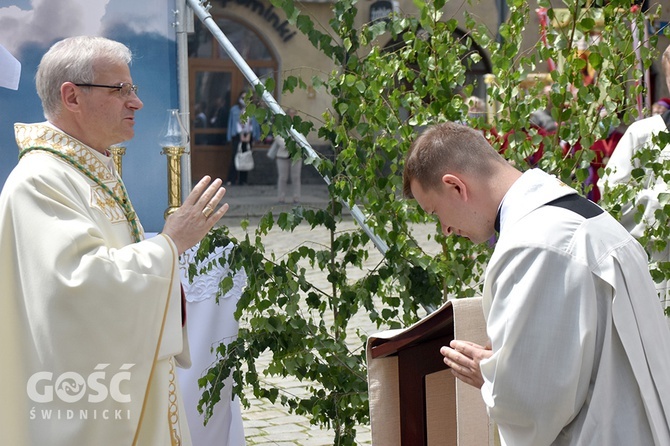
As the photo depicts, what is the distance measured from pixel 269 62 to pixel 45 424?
1944 centimetres

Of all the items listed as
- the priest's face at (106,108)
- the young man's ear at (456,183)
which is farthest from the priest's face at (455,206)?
the priest's face at (106,108)

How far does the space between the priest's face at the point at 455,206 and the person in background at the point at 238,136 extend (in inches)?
717

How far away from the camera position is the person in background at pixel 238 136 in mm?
20594

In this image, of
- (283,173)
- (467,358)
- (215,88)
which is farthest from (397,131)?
(215,88)

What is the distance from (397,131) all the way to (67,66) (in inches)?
44.0

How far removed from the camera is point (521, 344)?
2.05 m

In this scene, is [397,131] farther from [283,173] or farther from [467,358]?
[283,173]

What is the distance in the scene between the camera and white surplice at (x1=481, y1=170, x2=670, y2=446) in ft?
6.62

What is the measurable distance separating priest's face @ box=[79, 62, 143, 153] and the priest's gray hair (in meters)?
0.03

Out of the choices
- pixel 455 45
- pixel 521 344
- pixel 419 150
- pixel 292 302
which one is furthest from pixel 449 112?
pixel 521 344

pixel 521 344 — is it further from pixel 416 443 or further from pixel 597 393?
pixel 416 443

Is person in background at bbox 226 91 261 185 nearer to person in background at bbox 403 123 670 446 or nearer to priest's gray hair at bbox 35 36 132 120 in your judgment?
priest's gray hair at bbox 35 36 132 120

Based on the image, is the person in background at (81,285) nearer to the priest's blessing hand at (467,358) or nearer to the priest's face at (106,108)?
the priest's face at (106,108)

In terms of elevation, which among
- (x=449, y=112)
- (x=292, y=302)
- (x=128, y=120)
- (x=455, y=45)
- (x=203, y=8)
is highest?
(x=203, y=8)
